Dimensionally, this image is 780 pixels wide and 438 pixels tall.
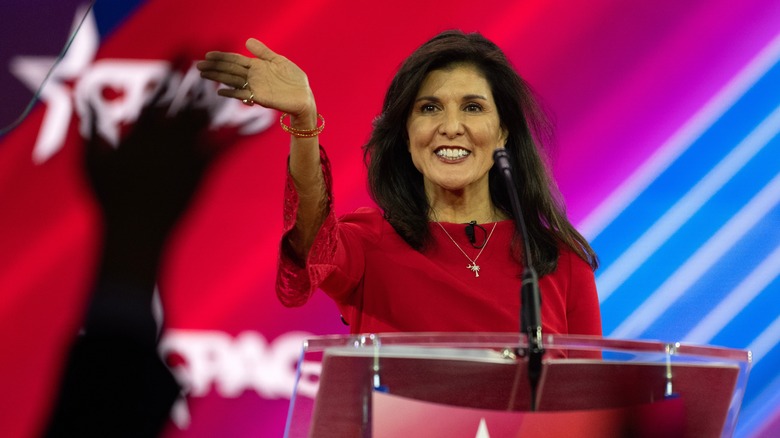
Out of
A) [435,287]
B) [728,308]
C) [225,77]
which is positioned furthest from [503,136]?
[728,308]

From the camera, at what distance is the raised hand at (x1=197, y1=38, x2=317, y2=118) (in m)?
1.47

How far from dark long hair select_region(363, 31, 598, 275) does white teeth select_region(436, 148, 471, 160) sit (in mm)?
135

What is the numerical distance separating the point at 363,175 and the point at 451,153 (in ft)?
2.17

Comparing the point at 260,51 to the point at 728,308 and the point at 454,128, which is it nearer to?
the point at 454,128

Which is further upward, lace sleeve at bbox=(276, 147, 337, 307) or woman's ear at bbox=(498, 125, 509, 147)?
woman's ear at bbox=(498, 125, 509, 147)

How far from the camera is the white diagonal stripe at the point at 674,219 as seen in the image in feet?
8.64

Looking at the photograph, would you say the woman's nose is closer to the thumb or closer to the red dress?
the red dress

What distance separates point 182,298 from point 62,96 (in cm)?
62

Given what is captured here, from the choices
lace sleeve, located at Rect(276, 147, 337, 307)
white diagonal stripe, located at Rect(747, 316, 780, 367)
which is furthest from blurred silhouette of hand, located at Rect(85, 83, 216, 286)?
white diagonal stripe, located at Rect(747, 316, 780, 367)

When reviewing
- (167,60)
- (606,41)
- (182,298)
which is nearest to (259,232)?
(182,298)

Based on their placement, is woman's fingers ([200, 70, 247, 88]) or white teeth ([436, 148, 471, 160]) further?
white teeth ([436, 148, 471, 160])

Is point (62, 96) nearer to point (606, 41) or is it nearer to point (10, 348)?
point (10, 348)

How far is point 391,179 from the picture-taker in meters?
2.10

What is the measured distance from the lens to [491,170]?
7.01 feet
